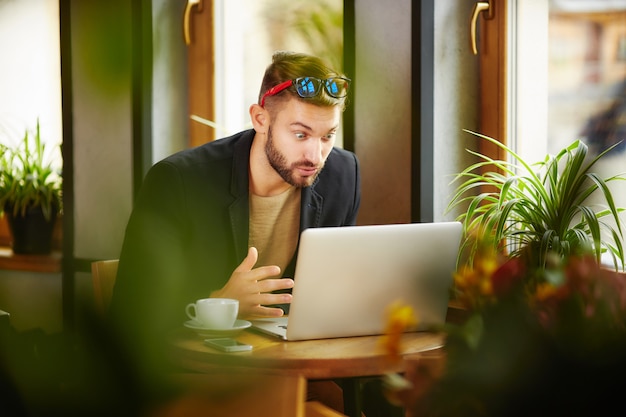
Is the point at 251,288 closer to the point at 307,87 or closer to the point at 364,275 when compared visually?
the point at 364,275

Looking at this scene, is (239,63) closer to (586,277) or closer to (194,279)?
(194,279)

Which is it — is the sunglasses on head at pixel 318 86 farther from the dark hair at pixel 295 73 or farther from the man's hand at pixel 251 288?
the man's hand at pixel 251 288

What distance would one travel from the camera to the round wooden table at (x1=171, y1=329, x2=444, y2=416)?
1702mm

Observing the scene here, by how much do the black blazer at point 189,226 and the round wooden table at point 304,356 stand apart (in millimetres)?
277

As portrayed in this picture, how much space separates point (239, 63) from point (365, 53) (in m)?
0.97

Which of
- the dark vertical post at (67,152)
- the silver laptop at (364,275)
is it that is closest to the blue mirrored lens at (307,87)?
the silver laptop at (364,275)

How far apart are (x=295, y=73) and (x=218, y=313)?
33.5 inches

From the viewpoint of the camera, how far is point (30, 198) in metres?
4.24

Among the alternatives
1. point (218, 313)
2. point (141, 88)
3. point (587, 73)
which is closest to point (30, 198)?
point (141, 88)

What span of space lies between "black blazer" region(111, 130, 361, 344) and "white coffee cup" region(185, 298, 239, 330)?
0.17 meters

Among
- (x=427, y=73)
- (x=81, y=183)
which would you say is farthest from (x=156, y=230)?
(x=81, y=183)

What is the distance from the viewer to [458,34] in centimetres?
304

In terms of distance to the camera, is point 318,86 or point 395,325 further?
point 318,86

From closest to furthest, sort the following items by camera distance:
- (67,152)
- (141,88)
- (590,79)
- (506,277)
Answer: (506,277)
(590,79)
(141,88)
(67,152)
